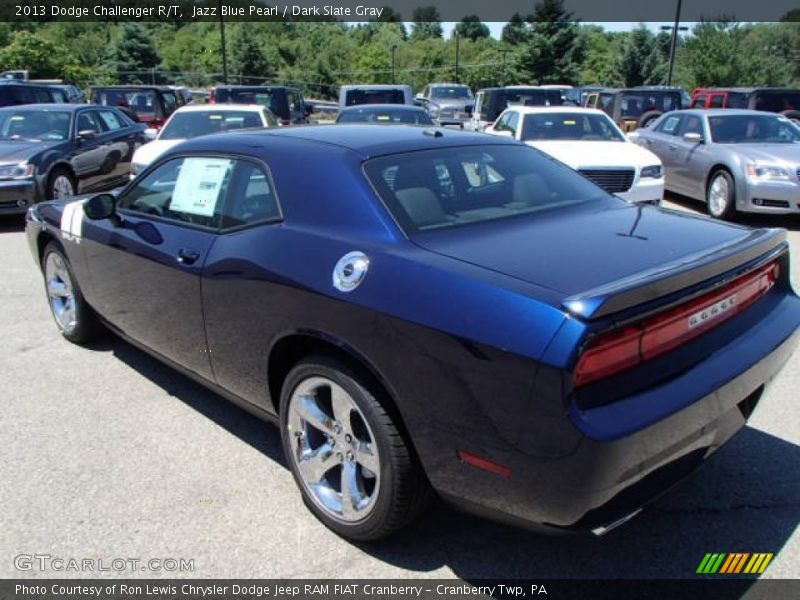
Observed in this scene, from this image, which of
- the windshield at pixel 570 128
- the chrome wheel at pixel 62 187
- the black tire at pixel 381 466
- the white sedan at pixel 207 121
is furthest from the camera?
the white sedan at pixel 207 121

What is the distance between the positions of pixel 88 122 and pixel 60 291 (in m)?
6.96

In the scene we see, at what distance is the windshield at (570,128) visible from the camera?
32.4 feet

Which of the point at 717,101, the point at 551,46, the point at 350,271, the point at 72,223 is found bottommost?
the point at 72,223

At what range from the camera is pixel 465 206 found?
307 centimetres

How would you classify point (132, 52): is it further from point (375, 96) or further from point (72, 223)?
point (72, 223)

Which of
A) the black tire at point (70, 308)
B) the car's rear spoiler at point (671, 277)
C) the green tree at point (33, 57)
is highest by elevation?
the green tree at point (33, 57)

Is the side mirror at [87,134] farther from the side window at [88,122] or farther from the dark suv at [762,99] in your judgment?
the dark suv at [762,99]

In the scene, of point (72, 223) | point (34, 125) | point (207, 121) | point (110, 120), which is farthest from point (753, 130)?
point (34, 125)

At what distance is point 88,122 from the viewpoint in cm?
1088

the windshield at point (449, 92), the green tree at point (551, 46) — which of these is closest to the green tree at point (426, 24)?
the green tree at point (551, 46)

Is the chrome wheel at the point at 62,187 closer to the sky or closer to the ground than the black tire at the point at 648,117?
closer to the ground

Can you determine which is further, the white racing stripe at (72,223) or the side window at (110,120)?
the side window at (110,120)

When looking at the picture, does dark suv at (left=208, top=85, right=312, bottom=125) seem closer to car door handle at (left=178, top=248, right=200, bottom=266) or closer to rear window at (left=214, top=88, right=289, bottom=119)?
rear window at (left=214, top=88, right=289, bottom=119)

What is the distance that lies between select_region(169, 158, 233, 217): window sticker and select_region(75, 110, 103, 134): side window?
7.96 m
